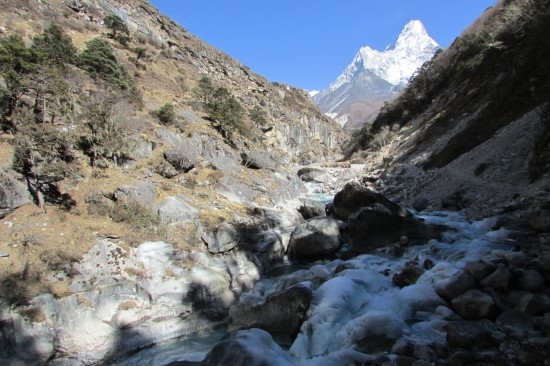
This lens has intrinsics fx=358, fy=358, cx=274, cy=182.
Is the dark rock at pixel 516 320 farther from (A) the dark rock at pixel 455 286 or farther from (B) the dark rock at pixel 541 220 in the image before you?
(B) the dark rock at pixel 541 220

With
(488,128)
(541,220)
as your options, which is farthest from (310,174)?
(541,220)

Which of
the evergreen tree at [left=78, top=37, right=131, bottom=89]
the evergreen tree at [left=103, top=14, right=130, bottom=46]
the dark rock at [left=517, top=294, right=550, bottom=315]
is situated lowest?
the dark rock at [left=517, top=294, right=550, bottom=315]

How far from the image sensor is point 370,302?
11.0 m

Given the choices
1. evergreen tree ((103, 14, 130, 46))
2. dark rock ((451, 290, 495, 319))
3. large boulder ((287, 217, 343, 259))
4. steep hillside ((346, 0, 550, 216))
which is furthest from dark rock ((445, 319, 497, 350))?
evergreen tree ((103, 14, 130, 46))

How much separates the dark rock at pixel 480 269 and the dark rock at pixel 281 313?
15.2 feet

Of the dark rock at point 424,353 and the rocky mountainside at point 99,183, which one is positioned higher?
the rocky mountainside at point 99,183

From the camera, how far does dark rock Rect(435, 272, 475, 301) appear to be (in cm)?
961

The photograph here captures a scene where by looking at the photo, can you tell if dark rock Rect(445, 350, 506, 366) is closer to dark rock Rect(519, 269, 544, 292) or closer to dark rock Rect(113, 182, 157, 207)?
dark rock Rect(519, 269, 544, 292)

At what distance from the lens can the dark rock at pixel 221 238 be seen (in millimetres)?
16219

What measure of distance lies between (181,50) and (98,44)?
3328 centimetres

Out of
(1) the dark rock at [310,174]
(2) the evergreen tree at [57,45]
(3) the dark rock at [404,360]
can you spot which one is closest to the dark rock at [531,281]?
(3) the dark rock at [404,360]

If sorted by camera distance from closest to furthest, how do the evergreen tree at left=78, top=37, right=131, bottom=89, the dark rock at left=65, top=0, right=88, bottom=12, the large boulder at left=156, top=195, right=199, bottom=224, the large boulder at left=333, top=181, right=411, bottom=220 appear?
1. the large boulder at left=156, top=195, right=199, bottom=224
2. the large boulder at left=333, top=181, right=411, bottom=220
3. the evergreen tree at left=78, top=37, right=131, bottom=89
4. the dark rock at left=65, top=0, right=88, bottom=12

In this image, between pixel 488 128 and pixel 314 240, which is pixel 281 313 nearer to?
pixel 314 240

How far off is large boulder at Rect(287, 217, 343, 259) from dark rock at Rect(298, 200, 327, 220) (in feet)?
18.2
